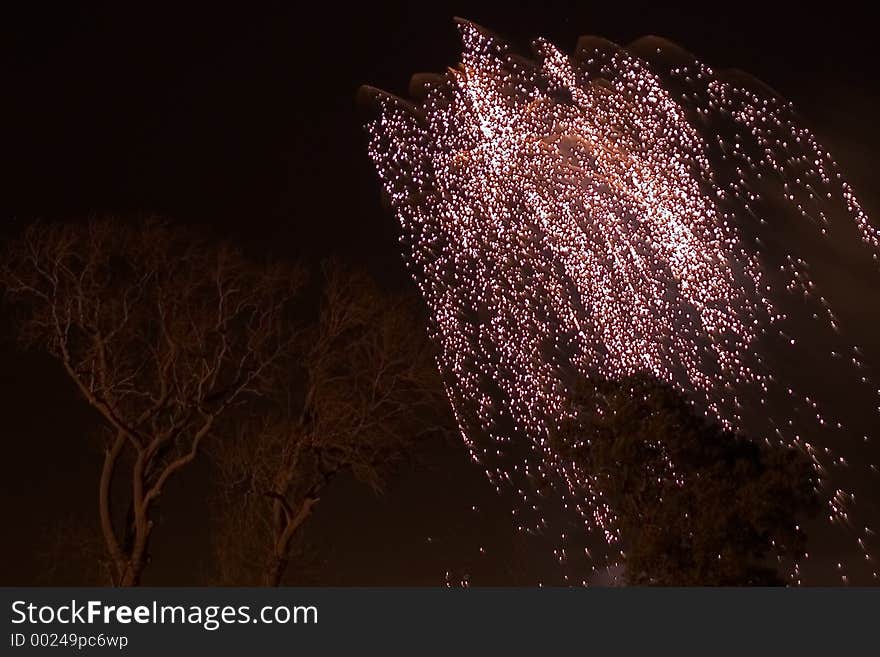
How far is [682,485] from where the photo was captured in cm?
2828

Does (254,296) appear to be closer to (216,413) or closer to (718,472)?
(216,413)

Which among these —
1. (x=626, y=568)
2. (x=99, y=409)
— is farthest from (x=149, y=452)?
(x=626, y=568)

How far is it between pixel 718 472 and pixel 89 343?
39.4ft

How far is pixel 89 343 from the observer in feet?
96.5

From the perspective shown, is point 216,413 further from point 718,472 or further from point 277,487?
point 718,472

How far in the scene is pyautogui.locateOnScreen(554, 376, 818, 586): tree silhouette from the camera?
27484 mm

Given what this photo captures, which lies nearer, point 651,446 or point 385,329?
point 651,446

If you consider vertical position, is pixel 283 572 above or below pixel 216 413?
below

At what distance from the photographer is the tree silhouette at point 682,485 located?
27.5 m

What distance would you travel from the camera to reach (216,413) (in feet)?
98.2

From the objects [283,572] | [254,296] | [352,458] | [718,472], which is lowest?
[283,572]

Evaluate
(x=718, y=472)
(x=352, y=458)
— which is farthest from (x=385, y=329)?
(x=718, y=472)

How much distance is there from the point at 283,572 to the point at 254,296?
5473 mm

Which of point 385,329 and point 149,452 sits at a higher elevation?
point 385,329
